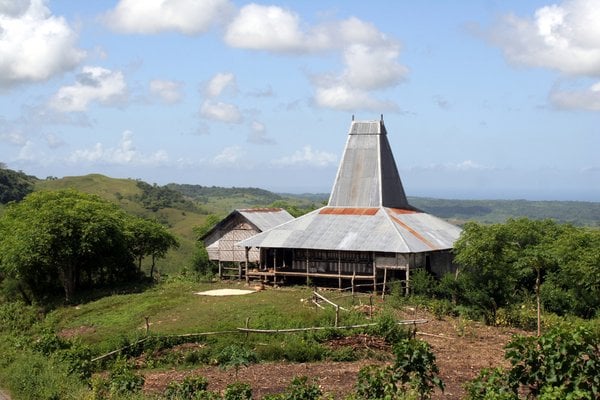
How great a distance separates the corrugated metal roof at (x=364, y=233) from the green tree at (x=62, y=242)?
6.82 metres

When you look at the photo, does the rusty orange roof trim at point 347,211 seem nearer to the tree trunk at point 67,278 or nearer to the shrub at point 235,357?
the tree trunk at point 67,278

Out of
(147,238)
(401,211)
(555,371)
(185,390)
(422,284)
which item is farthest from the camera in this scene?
(147,238)

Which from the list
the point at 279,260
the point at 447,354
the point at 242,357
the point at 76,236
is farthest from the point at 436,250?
the point at 76,236

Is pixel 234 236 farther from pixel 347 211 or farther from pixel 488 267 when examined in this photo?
pixel 488 267

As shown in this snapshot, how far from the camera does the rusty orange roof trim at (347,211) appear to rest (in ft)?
117

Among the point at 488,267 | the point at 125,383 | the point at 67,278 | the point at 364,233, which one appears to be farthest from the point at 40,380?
the point at 364,233

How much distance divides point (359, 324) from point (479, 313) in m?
5.21

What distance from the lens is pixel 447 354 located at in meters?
20.0

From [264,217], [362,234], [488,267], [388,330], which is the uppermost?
[264,217]

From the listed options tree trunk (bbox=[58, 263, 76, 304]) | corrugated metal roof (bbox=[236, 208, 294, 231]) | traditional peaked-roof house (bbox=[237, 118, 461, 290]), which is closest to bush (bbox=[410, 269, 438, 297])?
traditional peaked-roof house (bbox=[237, 118, 461, 290])

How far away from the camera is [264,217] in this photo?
3997cm

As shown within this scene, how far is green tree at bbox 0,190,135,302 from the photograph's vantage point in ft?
106

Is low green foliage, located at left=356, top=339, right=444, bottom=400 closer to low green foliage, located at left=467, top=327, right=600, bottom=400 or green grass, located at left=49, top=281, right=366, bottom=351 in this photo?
low green foliage, located at left=467, top=327, right=600, bottom=400

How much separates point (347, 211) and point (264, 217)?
19.0 ft
